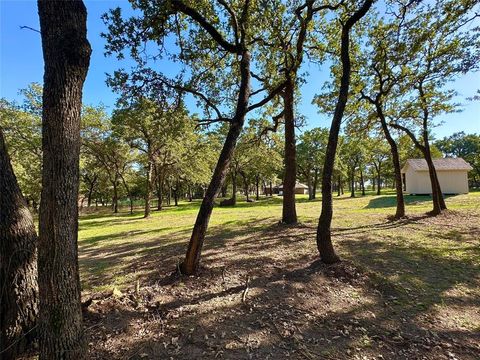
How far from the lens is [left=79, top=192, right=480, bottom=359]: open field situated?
3.01 meters

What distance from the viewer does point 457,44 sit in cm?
884

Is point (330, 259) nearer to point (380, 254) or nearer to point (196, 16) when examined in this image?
point (380, 254)

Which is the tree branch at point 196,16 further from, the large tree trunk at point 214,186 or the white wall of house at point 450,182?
the white wall of house at point 450,182

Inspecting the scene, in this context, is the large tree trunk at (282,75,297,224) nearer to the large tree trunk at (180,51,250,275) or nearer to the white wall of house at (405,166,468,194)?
the large tree trunk at (180,51,250,275)

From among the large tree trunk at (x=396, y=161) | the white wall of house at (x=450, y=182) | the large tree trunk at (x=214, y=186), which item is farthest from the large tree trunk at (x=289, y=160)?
the white wall of house at (x=450, y=182)

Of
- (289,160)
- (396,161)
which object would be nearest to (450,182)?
(396,161)

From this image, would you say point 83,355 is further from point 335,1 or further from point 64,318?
point 335,1

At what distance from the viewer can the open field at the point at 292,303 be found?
118 inches

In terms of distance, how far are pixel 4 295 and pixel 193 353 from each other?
220cm

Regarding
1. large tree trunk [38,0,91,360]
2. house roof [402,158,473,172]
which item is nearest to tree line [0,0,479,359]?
large tree trunk [38,0,91,360]

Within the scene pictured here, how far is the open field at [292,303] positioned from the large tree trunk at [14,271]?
2.49 feet

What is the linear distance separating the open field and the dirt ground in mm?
16

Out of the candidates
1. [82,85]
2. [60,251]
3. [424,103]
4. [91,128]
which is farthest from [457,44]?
[91,128]

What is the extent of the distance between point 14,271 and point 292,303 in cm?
369
